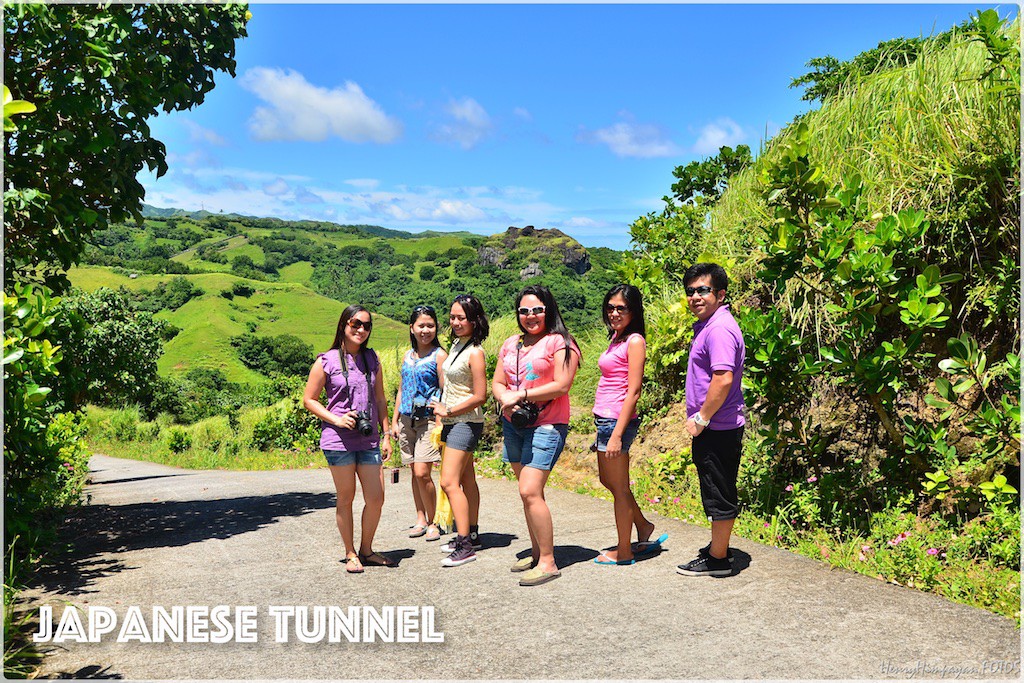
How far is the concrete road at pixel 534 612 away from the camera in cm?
378

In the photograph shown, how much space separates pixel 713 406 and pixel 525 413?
1154 millimetres

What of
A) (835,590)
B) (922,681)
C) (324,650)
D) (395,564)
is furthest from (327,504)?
(922,681)

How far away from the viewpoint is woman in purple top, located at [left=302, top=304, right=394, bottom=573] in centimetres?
535

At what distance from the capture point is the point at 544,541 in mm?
5102

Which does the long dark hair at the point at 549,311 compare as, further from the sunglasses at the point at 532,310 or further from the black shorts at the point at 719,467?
the black shorts at the point at 719,467

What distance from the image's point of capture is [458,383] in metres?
5.76

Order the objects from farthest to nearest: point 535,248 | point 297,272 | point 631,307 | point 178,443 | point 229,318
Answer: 1. point 297,272
2. point 229,318
3. point 535,248
4. point 178,443
5. point 631,307

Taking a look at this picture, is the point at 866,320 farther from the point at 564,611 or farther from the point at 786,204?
the point at 564,611

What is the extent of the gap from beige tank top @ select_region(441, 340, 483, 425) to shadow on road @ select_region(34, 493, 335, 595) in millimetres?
2649

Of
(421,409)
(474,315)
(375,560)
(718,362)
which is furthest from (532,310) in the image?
(375,560)

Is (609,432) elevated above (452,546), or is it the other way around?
(609,432)

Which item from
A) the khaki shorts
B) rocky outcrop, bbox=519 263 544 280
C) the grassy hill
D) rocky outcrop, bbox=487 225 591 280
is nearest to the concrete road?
the khaki shorts

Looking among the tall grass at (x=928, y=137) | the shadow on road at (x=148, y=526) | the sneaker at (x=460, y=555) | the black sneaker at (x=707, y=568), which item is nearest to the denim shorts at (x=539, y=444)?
the sneaker at (x=460, y=555)

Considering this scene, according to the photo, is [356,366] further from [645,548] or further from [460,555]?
[645,548]
